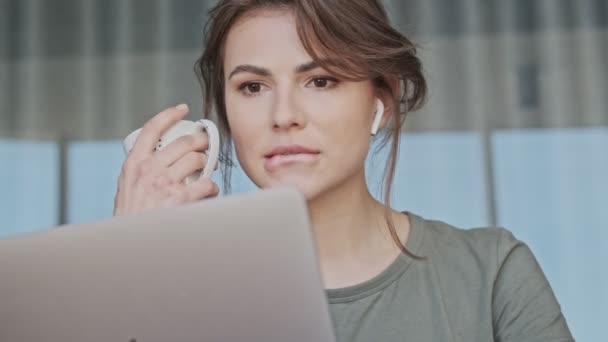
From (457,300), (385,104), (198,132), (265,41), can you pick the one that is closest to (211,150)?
(198,132)

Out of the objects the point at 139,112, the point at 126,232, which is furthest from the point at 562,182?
the point at 126,232

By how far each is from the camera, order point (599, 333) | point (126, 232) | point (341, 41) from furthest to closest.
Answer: point (599, 333), point (341, 41), point (126, 232)

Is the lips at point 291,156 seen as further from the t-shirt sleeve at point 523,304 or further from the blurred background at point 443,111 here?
the blurred background at point 443,111

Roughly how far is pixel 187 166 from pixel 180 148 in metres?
0.02

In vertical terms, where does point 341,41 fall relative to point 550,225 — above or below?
above

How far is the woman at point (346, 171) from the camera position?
1.16 m

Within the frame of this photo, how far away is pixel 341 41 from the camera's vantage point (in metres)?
1.20

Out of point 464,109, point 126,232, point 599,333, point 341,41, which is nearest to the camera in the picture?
point 126,232

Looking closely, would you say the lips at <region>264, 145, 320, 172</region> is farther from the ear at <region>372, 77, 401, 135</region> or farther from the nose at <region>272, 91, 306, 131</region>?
the ear at <region>372, 77, 401, 135</region>

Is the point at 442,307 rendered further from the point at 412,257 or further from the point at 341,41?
the point at 341,41

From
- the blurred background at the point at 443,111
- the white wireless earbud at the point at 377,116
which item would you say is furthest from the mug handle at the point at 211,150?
the blurred background at the point at 443,111

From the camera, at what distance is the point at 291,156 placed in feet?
3.79

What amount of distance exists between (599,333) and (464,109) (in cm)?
91

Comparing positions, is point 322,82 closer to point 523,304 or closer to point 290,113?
point 290,113
